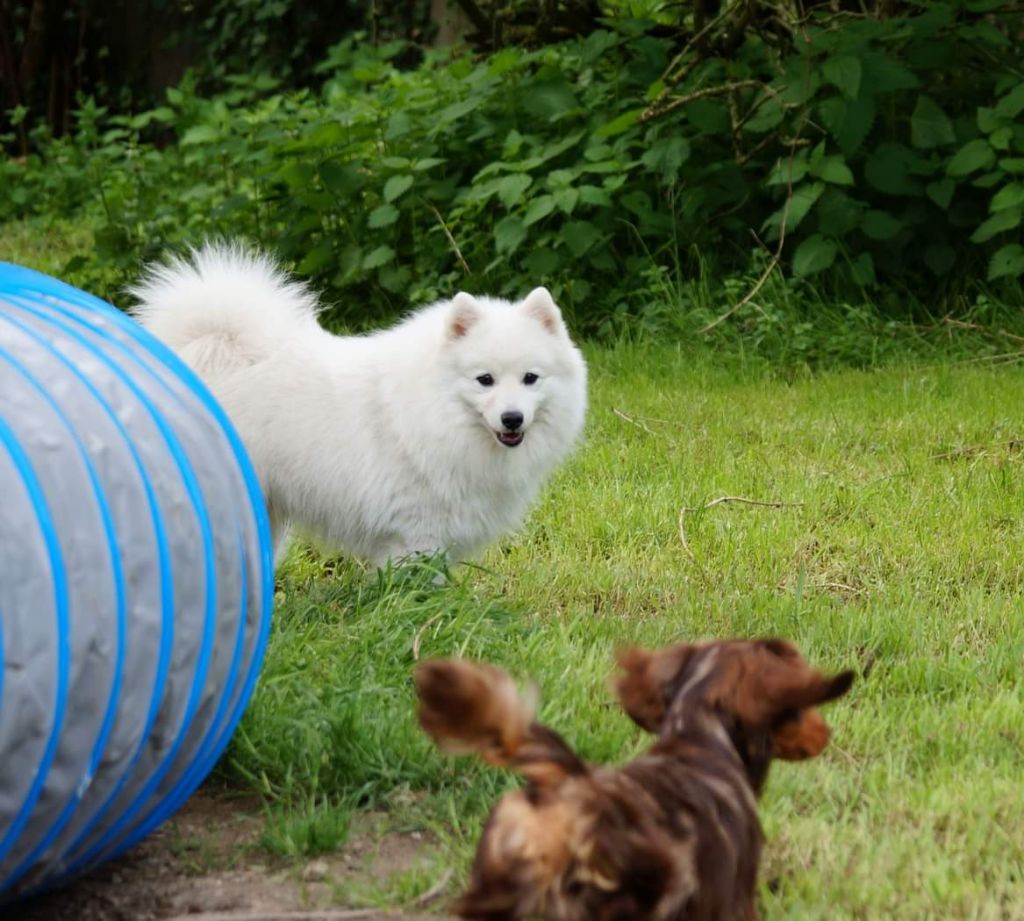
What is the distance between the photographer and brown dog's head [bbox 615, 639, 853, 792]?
90.3 inches

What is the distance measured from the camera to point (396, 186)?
7801 millimetres

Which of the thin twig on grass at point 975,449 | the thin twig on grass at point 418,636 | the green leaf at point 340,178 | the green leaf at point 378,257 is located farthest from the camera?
the green leaf at point 340,178

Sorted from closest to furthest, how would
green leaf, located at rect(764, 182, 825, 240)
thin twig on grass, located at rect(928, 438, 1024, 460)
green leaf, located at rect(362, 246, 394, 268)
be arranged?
thin twig on grass, located at rect(928, 438, 1024, 460)
green leaf, located at rect(764, 182, 825, 240)
green leaf, located at rect(362, 246, 394, 268)

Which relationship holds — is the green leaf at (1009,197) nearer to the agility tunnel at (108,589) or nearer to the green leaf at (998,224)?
the green leaf at (998,224)

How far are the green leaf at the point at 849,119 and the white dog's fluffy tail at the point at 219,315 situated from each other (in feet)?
11.3

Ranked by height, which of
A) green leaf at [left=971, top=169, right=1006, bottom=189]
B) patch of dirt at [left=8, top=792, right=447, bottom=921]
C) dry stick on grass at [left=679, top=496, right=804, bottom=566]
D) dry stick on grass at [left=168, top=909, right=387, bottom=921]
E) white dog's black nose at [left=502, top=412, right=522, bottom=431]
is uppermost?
green leaf at [left=971, top=169, right=1006, bottom=189]

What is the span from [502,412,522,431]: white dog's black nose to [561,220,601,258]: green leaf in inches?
131

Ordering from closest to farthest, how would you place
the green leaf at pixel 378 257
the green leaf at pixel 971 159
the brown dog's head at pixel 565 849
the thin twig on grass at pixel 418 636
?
the brown dog's head at pixel 565 849 < the thin twig on grass at pixel 418 636 < the green leaf at pixel 971 159 < the green leaf at pixel 378 257

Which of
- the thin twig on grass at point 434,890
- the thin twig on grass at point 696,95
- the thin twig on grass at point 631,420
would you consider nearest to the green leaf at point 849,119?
the thin twig on grass at point 696,95

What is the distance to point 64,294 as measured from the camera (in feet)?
9.34

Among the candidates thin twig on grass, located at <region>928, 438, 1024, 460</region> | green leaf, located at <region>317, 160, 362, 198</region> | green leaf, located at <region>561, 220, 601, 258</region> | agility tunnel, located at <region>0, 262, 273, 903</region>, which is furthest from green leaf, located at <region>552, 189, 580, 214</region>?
agility tunnel, located at <region>0, 262, 273, 903</region>

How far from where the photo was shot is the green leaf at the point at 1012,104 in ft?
22.8

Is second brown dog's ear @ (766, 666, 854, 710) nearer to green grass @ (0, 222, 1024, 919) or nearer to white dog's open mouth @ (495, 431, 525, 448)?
green grass @ (0, 222, 1024, 919)

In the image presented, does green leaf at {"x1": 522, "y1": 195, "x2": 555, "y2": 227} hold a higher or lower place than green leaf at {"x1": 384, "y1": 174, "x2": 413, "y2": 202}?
lower
